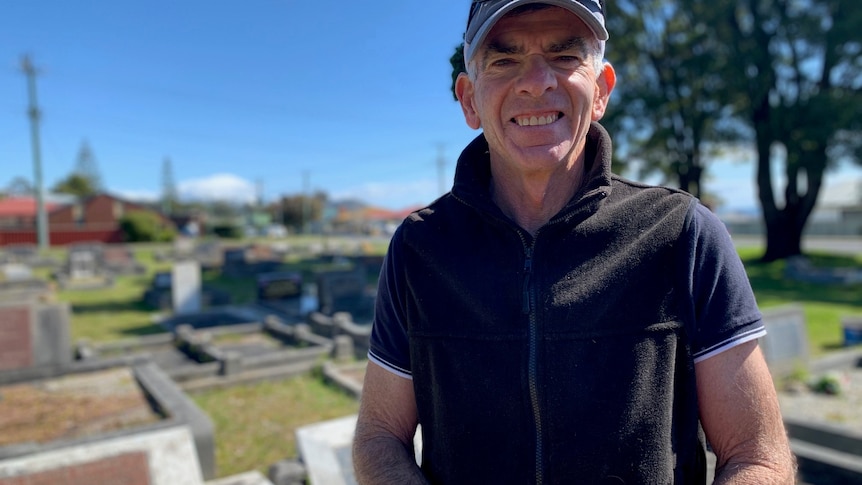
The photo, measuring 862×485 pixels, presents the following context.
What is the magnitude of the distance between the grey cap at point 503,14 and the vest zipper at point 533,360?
1.92 feet

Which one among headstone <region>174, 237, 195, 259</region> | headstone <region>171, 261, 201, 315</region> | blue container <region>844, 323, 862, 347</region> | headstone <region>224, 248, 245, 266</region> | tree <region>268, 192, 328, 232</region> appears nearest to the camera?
blue container <region>844, 323, 862, 347</region>

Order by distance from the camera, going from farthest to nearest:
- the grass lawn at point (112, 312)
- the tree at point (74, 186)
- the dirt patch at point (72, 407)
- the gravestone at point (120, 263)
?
the tree at point (74, 186), the gravestone at point (120, 263), the grass lawn at point (112, 312), the dirt patch at point (72, 407)

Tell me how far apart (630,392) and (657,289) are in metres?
0.26

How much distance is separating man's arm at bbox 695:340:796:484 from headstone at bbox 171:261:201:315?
54.6 ft

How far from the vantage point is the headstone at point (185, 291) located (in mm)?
16312

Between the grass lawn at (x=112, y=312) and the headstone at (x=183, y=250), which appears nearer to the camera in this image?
the grass lawn at (x=112, y=312)

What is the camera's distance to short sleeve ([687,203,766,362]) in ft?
4.56

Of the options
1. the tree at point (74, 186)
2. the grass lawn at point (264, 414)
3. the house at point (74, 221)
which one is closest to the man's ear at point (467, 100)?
the grass lawn at point (264, 414)

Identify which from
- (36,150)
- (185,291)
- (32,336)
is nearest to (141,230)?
(36,150)

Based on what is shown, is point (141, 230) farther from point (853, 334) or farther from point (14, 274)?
point (853, 334)

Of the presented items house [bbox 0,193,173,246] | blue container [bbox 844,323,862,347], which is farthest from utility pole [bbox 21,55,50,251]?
blue container [bbox 844,323,862,347]

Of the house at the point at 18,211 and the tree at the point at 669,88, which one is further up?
the tree at the point at 669,88

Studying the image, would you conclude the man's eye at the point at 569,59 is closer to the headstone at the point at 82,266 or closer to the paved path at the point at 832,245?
the headstone at the point at 82,266

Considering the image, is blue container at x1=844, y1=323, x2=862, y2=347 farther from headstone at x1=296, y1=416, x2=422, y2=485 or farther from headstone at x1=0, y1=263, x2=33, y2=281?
headstone at x1=0, y1=263, x2=33, y2=281
